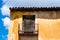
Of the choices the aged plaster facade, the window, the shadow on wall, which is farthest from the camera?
the shadow on wall

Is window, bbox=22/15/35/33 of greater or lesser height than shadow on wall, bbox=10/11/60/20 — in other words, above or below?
below

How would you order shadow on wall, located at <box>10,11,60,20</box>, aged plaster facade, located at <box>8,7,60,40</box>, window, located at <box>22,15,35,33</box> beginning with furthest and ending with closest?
shadow on wall, located at <box>10,11,60,20</box> < window, located at <box>22,15,35,33</box> < aged plaster facade, located at <box>8,7,60,40</box>

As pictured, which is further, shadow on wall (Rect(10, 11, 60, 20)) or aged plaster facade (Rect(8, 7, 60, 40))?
shadow on wall (Rect(10, 11, 60, 20))

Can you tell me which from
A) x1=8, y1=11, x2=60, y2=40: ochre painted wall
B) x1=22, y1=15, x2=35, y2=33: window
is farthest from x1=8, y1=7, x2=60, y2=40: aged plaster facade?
x1=22, y1=15, x2=35, y2=33: window

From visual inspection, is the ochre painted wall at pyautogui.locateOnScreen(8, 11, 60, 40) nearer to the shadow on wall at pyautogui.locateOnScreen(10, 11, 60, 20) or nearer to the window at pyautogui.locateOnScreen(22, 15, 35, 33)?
the shadow on wall at pyautogui.locateOnScreen(10, 11, 60, 20)

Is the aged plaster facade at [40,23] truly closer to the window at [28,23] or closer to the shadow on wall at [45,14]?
the shadow on wall at [45,14]

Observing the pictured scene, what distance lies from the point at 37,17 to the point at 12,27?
2.71 meters

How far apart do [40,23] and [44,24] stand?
16.2 inches

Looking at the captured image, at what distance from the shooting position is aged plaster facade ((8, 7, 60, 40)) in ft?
71.7

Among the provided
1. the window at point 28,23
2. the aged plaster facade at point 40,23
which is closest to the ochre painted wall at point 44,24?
the aged plaster facade at point 40,23

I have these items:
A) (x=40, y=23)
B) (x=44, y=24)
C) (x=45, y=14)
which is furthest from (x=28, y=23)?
(x=45, y=14)

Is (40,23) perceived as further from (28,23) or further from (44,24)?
(28,23)

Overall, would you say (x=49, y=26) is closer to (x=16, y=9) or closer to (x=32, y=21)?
(x=32, y=21)

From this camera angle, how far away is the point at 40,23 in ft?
73.3
